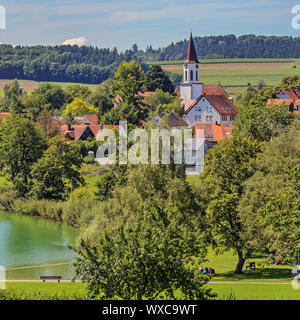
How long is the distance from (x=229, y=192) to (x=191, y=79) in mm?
68217

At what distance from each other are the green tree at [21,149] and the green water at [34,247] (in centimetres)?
596

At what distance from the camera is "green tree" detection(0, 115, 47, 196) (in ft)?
162

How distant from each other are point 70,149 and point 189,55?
1833 inches

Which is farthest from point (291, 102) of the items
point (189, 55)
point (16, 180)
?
point (16, 180)

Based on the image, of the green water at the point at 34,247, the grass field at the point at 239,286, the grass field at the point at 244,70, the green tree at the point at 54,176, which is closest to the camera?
the grass field at the point at 239,286

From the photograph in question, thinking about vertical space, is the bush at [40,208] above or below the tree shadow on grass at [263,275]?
below

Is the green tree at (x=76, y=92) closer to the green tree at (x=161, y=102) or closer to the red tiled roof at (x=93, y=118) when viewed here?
the green tree at (x=161, y=102)

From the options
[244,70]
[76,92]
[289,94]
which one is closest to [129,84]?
[289,94]

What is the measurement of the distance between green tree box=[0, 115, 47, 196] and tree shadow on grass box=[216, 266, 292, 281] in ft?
85.2

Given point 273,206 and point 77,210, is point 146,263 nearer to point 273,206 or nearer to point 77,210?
point 273,206

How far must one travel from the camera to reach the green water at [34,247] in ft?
96.1

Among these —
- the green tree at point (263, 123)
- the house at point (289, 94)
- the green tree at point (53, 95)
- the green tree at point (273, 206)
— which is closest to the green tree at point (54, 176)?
the green tree at point (263, 123)

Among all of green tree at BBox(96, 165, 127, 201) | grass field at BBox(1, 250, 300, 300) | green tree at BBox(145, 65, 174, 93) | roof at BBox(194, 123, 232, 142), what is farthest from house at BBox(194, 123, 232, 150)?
grass field at BBox(1, 250, 300, 300)

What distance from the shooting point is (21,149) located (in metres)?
49.8
